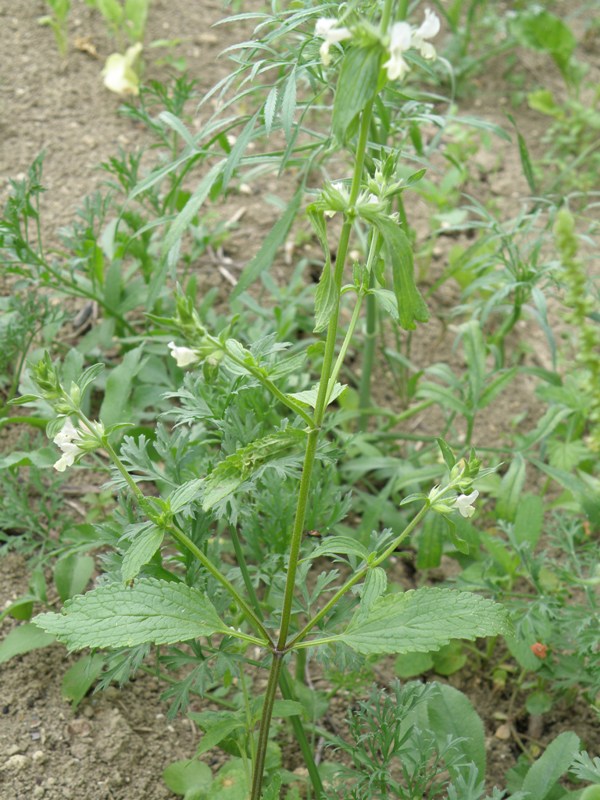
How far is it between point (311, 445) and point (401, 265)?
0.31m

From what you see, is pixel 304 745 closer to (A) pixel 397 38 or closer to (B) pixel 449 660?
(B) pixel 449 660

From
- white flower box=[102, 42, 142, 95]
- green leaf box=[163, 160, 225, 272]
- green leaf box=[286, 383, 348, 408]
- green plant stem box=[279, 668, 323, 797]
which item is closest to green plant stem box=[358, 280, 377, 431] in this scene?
green leaf box=[163, 160, 225, 272]

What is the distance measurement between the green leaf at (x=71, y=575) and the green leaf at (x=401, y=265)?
3.21ft

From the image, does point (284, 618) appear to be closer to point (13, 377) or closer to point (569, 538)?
point (569, 538)

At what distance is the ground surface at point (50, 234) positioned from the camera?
1.67 metres

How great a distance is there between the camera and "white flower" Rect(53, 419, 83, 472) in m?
1.29

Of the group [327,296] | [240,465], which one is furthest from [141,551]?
[327,296]

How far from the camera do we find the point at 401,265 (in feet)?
3.84

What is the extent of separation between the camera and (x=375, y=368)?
2.75 m

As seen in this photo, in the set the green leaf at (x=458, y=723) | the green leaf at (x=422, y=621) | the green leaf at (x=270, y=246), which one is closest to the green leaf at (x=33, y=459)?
the green leaf at (x=270, y=246)

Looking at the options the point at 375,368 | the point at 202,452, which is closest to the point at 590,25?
the point at 375,368

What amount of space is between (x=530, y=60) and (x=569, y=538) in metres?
2.72

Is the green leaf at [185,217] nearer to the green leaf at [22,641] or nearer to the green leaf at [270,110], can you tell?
the green leaf at [270,110]

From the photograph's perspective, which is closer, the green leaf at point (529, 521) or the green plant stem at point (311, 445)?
the green plant stem at point (311, 445)
